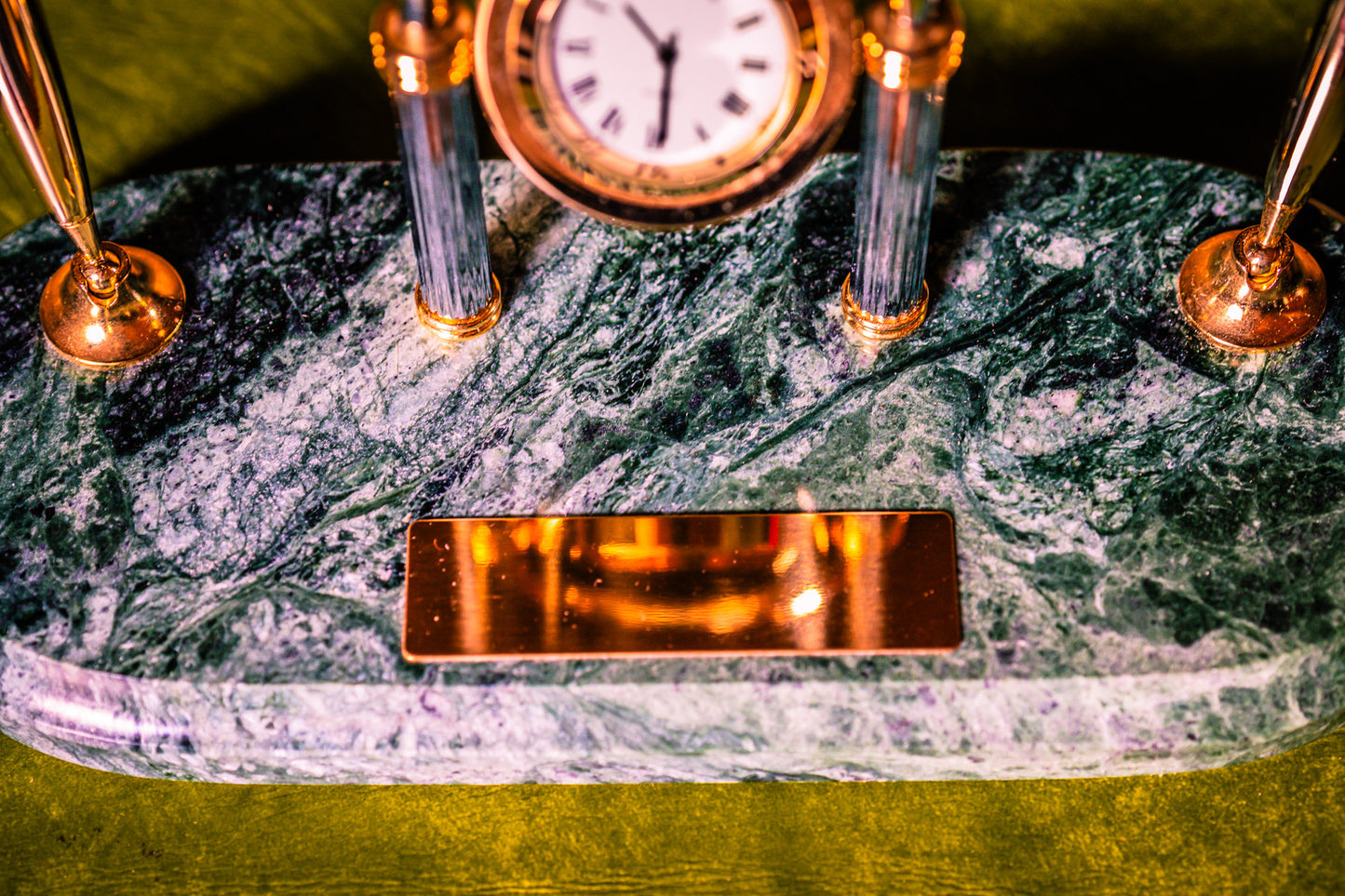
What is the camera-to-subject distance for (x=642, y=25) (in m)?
0.88

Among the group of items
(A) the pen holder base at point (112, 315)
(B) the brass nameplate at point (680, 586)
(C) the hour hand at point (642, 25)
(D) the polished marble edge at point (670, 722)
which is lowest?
(D) the polished marble edge at point (670, 722)

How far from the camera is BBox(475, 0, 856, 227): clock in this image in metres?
0.88

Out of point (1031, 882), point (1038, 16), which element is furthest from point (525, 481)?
point (1038, 16)

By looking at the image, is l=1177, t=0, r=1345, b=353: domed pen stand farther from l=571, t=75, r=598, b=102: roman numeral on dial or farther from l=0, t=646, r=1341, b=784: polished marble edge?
l=571, t=75, r=598, b=102: roman numeral on dial

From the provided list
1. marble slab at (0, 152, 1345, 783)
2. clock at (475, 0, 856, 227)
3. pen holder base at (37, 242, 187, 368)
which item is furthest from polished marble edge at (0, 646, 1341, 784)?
clock at (475, 0, 856, 227)

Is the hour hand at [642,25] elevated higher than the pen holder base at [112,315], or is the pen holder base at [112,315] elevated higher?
the hour hand at [642,25]

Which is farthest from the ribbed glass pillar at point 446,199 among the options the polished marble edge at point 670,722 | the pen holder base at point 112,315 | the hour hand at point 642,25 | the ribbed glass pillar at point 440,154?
the polished marble edge at point 670,722

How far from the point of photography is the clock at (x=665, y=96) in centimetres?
88

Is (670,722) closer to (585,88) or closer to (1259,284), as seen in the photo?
(585,88)

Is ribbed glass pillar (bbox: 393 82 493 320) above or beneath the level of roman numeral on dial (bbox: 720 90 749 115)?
beneath

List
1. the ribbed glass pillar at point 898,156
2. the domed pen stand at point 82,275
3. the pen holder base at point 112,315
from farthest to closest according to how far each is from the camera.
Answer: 1. the pen holder base at point 112,315
2. the domed pen stand at point 82,275
3. the ribbed glass pillar at point 898,156

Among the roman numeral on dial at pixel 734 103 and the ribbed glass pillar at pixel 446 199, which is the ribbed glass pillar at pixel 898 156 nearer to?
the roman numeral on dial at pixel 734 103

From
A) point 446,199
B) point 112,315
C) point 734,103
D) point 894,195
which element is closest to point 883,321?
point 894,195

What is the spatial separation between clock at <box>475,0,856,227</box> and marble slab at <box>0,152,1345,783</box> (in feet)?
0.63
